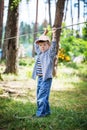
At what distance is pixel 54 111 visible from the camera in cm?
737

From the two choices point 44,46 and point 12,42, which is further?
point 12,42

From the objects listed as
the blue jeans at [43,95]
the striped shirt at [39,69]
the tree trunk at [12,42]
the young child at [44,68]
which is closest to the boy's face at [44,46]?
the young child at [44,68]

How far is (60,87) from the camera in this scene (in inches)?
441

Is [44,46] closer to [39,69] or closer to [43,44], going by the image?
[43,44]

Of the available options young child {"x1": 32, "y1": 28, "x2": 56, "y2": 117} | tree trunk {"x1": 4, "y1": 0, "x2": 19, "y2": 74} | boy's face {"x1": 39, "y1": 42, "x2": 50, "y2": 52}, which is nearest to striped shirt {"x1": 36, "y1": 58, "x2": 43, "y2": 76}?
young child {"x1": 32, "y1": 28, "x2": 56, "y2": 117}

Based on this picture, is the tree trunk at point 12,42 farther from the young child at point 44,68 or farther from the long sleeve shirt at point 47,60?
the long sleeve shirt at point 47,60

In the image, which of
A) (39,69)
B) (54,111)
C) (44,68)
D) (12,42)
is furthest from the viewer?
(12,42)

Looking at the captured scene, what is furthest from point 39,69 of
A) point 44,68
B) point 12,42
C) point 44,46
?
point 12,42

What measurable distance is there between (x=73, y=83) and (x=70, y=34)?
13.2 meters

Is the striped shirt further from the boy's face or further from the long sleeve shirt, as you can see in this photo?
the boy's face

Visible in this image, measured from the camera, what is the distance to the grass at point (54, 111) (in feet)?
19.7

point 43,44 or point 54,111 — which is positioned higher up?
point 43,44

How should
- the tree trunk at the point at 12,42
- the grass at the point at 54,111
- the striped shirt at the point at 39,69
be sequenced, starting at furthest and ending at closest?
the tree trunk at the point at 12,42, the striped shirt at the point at 39,69, the grass at the point at 54,111

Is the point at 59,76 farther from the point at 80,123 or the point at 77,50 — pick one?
the point at 77,50
